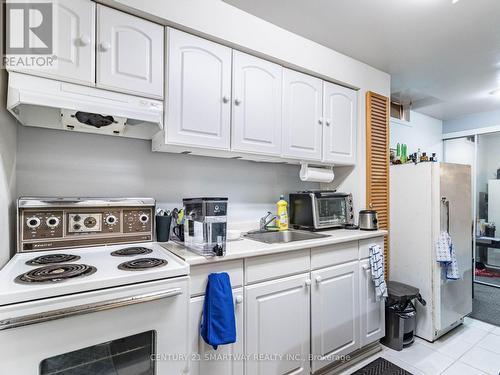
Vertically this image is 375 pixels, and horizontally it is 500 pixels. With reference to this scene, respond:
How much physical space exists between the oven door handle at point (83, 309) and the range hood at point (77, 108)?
2.68ft

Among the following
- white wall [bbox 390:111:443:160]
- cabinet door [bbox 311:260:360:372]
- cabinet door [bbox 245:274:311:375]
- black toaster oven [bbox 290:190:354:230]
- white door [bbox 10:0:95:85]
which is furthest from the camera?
white wall [bbox 390:111:443:160]

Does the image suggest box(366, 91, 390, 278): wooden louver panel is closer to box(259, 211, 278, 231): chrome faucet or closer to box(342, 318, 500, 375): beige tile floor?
box(342, 318, 500, 375): beige tile floor

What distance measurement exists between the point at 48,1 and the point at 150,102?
585 mm

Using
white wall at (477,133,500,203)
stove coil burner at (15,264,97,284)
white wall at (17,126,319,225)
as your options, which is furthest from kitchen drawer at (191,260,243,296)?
white wall at (477,133,500,203)

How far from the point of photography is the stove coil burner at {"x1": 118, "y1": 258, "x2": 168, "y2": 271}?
1079 millimetres

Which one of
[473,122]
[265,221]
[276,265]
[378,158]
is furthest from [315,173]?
[473,122]

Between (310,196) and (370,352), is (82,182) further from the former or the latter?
(370,352)

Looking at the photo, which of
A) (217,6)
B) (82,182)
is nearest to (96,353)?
(82,182)

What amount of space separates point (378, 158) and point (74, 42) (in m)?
2.45

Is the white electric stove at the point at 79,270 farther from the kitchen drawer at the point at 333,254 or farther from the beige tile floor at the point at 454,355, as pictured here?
the beige tile floor at the point at 454,355

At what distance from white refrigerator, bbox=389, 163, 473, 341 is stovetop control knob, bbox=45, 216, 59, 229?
2.73 m

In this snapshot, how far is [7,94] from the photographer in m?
1.16

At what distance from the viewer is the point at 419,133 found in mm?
3918

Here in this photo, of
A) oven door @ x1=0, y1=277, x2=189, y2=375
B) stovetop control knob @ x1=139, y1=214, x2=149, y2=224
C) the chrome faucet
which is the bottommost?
oven door @ x1=0, y1=277, x2=189, y2=375
